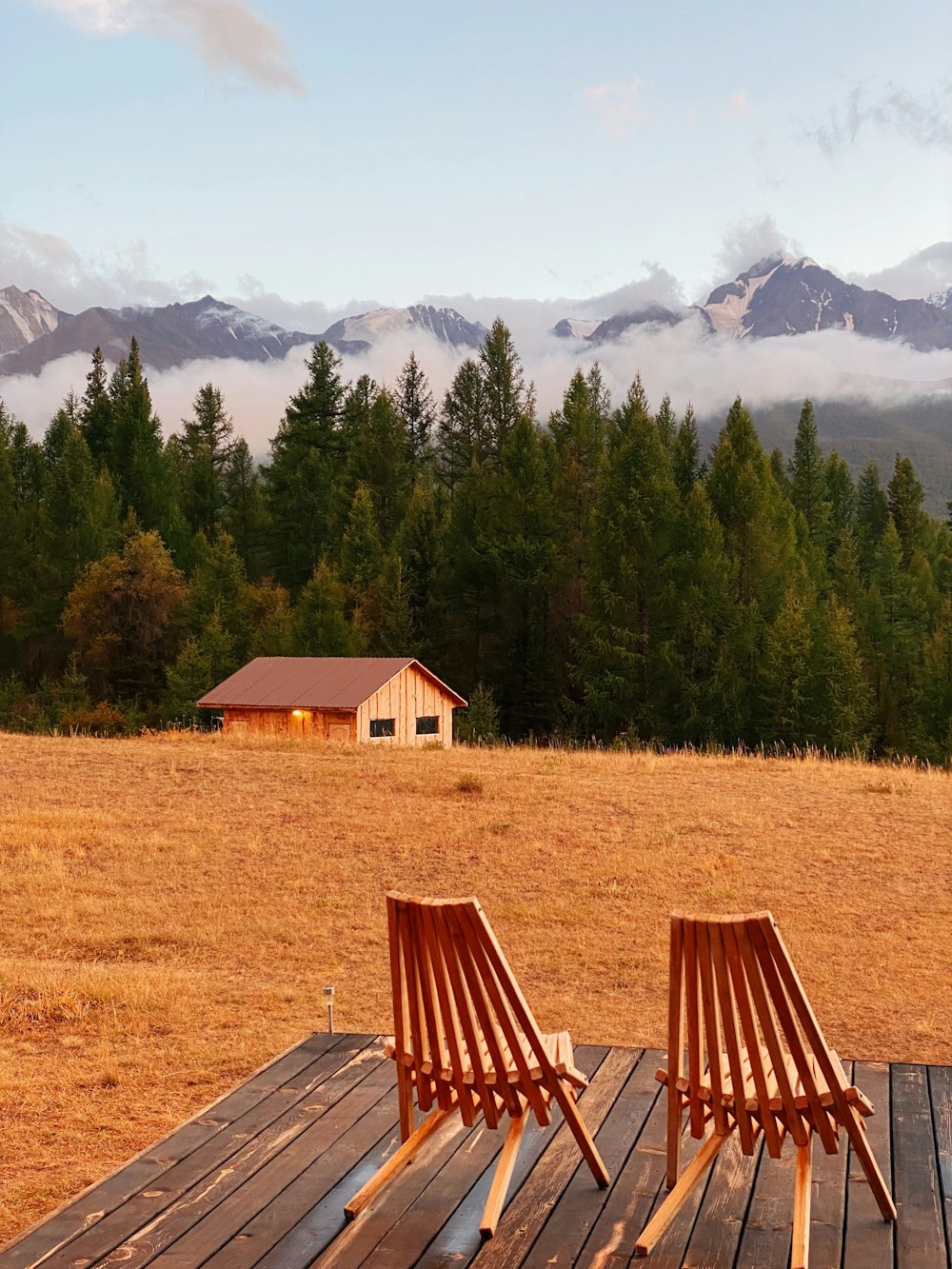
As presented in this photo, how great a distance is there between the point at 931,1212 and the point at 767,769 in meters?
15.3

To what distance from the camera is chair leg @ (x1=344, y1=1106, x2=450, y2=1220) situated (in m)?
3.40

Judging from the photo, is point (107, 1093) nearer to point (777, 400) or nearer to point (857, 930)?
point (857, 930)

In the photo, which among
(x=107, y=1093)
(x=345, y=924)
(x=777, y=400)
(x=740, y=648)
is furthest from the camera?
(x=777, y=400)

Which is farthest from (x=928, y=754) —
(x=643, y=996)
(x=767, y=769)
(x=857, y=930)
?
(x=643, y=996)

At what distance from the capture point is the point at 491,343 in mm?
46812

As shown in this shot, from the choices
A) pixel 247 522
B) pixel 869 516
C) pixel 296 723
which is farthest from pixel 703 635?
pixel 869 516

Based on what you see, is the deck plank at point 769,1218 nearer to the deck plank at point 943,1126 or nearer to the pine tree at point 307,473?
the deck plank at point 943,1126

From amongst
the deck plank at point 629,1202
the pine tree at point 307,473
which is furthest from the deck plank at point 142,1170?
the pine tree at point 307,473

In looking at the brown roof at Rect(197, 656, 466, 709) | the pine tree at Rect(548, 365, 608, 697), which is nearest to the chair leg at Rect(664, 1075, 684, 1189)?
the brown roof at Rect(197, 656, 466, 709)

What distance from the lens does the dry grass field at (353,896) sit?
6492 mm

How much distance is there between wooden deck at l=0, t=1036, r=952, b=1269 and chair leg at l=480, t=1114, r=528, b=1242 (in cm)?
4

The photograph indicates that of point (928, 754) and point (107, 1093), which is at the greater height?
point (107, 1093)

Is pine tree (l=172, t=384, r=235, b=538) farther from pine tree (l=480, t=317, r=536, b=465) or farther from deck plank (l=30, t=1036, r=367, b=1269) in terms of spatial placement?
deck plank (l=30, t=1036, r=367, b=1269)

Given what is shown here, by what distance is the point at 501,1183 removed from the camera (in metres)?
3.35
